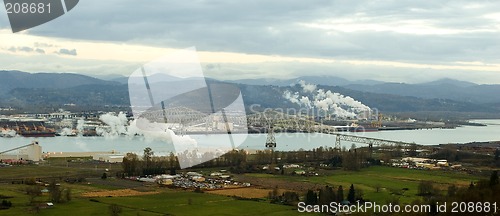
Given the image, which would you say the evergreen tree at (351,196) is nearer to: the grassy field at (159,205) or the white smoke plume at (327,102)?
the grassy field at (159,205)

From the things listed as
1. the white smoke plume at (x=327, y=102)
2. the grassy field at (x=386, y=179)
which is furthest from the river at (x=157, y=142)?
the white smoke plume at (x=327, y=102)

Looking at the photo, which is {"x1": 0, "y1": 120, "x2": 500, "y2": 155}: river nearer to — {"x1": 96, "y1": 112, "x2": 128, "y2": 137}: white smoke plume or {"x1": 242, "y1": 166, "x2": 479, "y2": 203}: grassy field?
{"x1": 96, "y1": 112, "x2": 128, "y2": 137}: white smoke plume

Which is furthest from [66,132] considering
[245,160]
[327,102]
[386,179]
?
[386,179]

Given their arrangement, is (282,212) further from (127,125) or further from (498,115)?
(498,115)

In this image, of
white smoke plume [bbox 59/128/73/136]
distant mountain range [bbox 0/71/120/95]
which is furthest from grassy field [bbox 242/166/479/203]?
distant mountain range [bbox 0/71/120/95]

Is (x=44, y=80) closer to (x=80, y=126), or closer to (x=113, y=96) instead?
(x=113, y=96)
